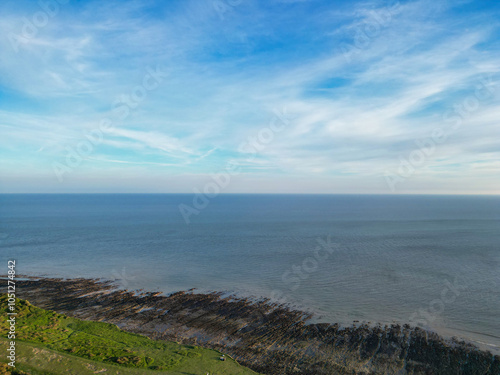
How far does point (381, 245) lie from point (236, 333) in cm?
5791

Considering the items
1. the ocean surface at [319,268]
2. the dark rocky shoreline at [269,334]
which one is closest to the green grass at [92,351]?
the dark rocky shoreline at [269,334]

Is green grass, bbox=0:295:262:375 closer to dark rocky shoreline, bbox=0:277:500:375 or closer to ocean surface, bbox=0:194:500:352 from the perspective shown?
dark rocky shoreline, bbox=0:277:500:375

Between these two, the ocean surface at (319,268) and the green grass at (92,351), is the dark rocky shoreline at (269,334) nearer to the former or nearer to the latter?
the green grass at (92,351)

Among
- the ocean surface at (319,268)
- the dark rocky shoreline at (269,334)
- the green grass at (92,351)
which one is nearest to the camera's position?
the green grass at (92,351)

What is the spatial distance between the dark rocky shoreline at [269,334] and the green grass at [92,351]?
2.33m

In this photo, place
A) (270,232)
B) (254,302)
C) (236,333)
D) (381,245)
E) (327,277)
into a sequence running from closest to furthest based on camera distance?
(236,333) → (254,302) → (327,277) → (381,245) → (270,232)

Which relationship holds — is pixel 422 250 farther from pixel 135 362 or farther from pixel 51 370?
pixel 51 370

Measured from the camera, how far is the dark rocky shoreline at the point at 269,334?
2362 centimetres

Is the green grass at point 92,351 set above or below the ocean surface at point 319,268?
above

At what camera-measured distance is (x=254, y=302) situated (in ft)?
121

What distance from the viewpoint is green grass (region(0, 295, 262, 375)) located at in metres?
19.3

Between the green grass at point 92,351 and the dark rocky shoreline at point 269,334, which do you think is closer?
the green grass at point 92,351

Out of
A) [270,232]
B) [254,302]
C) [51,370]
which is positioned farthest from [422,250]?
[51,370]

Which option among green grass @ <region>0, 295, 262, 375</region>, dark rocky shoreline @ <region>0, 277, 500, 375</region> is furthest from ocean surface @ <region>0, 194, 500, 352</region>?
green grass @ <region>0, 295, 262, 375</region>
